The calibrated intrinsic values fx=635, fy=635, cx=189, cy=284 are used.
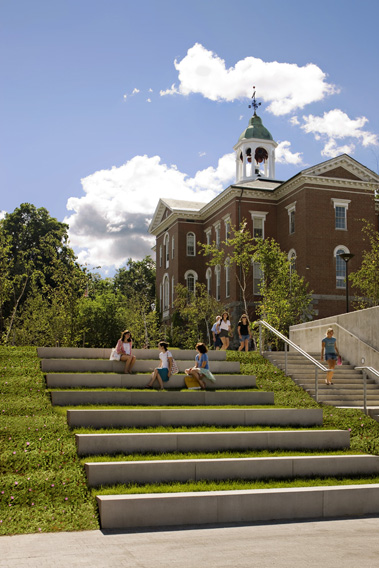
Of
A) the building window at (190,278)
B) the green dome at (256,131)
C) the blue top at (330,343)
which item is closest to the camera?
the blue top at (330,343)

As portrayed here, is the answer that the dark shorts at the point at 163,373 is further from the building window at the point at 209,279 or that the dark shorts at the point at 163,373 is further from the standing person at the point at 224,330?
the building window at the point at 209,279

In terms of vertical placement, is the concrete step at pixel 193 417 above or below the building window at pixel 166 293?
below

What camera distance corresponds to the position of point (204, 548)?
22.7 feet

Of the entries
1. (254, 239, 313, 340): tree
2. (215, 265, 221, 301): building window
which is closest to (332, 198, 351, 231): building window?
(254, 239, 313, 340): tree

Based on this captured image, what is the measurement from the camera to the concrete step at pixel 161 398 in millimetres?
12273

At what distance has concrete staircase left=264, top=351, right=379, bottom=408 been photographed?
15758 millimetres

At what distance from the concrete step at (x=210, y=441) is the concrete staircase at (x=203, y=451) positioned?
0.02 meters

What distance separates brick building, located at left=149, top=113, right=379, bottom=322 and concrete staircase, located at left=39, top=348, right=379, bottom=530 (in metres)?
28.1

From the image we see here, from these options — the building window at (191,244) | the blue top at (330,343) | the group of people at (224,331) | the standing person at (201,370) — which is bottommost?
the standing person at (201,370)

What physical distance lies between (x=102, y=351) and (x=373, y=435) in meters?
7.43

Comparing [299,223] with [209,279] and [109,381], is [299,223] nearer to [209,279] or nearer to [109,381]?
[209,279]

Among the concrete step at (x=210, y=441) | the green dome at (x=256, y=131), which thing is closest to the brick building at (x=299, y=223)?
the green dome at (x=256, y=131)

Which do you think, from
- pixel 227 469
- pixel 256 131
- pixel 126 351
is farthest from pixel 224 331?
pixel 256 131

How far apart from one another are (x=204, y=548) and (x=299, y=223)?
3930 centimetres
